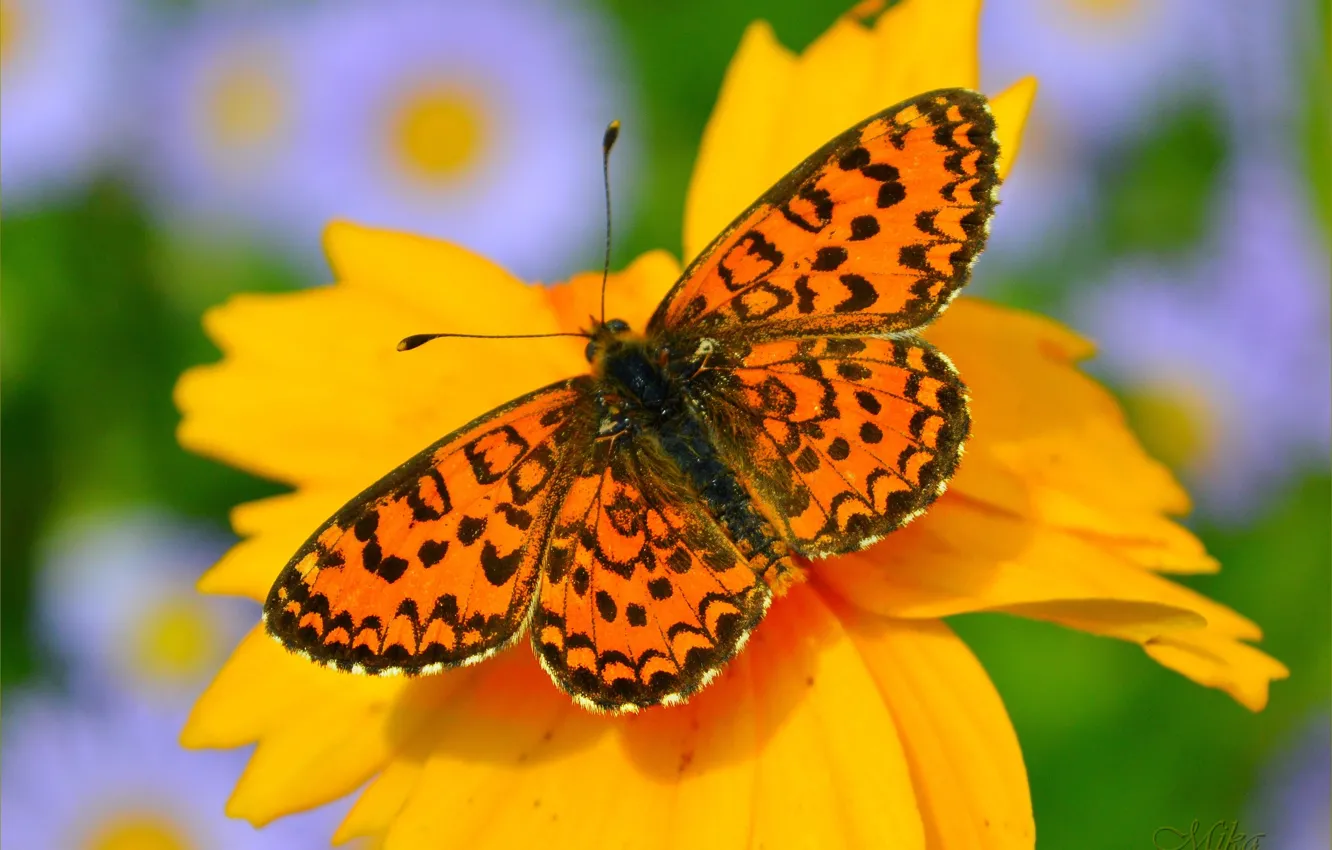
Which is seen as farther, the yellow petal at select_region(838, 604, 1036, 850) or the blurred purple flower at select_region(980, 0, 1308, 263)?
the blurred purple flower at select_region(980, 0, 1308, 263)

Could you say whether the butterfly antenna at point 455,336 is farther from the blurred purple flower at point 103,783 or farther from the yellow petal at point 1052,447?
the blurred purple flower at point 103,783

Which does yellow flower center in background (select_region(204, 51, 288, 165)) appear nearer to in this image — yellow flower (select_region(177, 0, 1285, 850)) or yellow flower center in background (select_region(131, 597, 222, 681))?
yellow flower center in background (select_region(131, 597, 222, 681))

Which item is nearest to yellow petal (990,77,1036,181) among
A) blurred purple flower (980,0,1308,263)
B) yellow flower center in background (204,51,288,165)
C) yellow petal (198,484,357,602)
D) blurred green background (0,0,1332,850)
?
yellow petal (198,484,357,602)

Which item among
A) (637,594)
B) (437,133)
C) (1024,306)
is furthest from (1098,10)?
(637,594)

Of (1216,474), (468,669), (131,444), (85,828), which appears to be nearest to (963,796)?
(468,669)

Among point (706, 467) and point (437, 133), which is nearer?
point (706, 467)

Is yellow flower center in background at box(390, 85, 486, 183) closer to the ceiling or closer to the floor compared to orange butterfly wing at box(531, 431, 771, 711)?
closer to the ceiling

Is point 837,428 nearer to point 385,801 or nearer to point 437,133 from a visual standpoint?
point 385,801

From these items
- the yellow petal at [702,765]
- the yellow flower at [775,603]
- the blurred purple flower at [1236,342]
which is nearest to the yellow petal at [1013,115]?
the yellow flower at [775,603]
